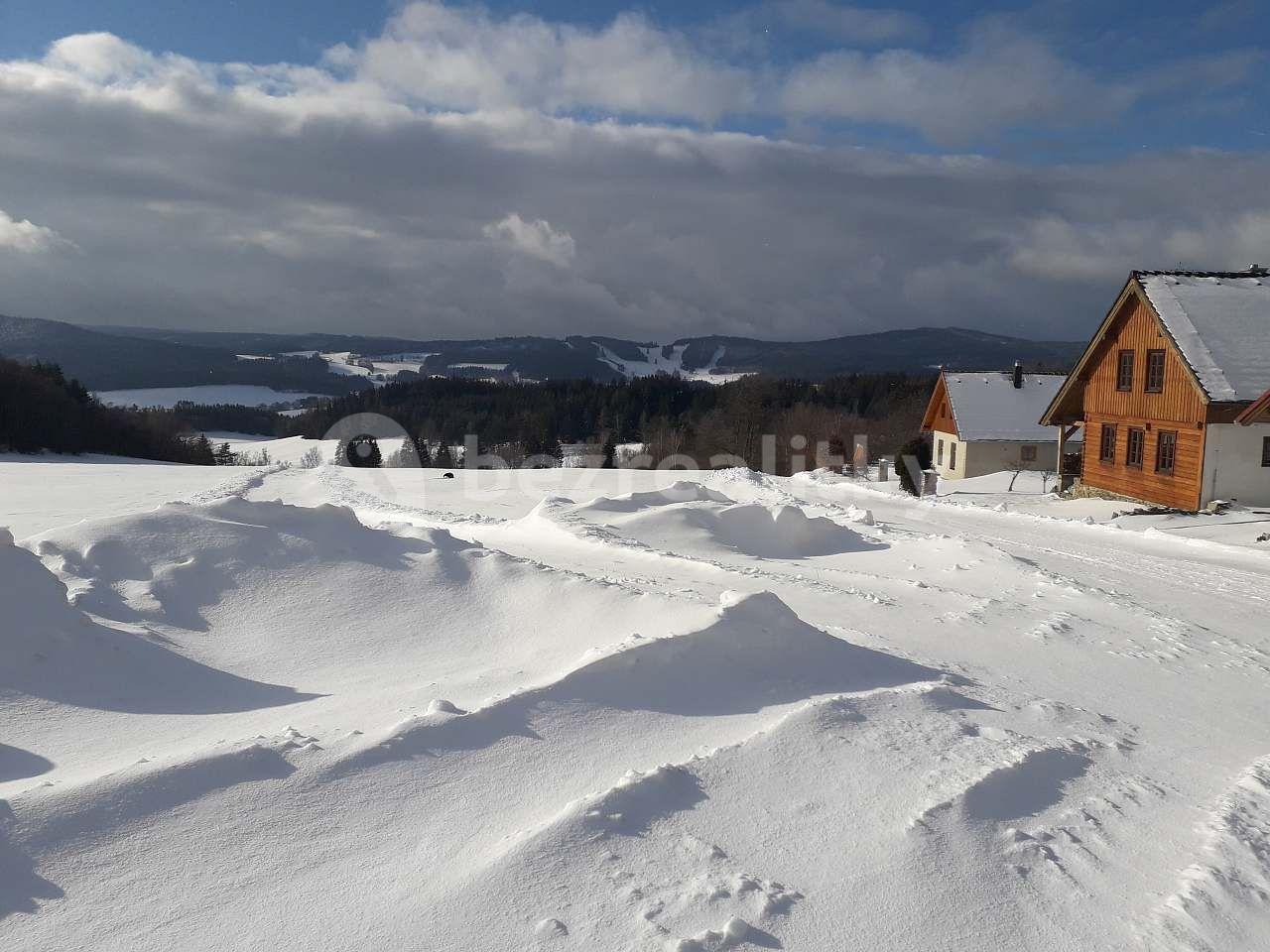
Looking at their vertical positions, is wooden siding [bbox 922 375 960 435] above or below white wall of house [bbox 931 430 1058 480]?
above

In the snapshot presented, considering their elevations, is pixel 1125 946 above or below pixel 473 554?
below

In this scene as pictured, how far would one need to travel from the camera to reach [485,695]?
5094 mm

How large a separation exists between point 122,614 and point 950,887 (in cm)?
593

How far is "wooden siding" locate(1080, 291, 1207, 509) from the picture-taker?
67.3ft

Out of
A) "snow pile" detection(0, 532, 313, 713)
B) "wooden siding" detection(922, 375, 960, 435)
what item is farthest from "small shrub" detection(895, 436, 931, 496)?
"snow pile" detection(0, 532, 313, 713)

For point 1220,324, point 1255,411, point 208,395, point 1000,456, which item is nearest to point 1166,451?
point 1220,324

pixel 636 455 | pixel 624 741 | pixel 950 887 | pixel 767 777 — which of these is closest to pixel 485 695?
pixel 624 741

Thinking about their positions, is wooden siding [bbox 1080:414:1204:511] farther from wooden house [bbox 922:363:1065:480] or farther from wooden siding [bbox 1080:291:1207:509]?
wooden house [bbox 922:363:1065:480]

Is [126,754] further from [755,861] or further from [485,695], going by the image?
[755,861]

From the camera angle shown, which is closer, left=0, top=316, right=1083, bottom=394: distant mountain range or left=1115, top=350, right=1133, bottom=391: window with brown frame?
left=1115, top=350, right=1133, bottom=391: window with brown frame

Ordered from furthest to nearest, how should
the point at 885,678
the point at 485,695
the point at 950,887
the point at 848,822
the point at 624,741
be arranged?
1. the point at 885,678
2. the point at 485,695
3. the point at 624,741
4. the point at 848,822
5. the point at 950,887

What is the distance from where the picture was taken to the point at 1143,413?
22.7m

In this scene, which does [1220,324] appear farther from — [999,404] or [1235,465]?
[999,404]

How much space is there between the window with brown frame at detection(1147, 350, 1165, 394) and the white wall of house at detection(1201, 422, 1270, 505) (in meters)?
2.38
